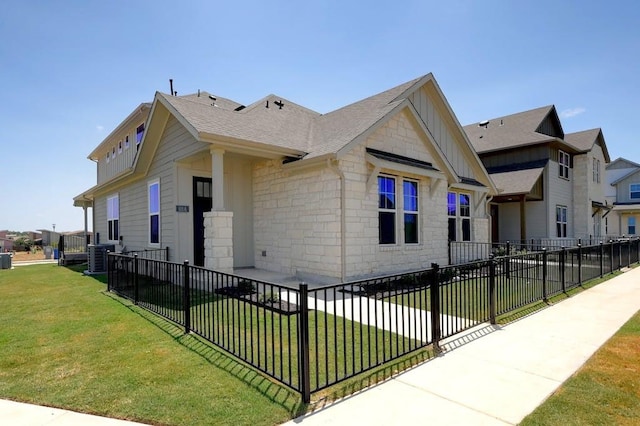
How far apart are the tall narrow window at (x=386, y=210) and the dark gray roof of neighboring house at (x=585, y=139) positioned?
19.0 meters

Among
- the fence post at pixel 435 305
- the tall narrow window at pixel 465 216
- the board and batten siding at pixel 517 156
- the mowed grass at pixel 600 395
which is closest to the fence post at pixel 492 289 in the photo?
the mowed grass at pixel 600 395

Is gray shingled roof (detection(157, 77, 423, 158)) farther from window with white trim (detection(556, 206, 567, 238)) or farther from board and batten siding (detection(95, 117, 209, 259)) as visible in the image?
Answer: window with white trim (detection(556, 206, 567, 238))

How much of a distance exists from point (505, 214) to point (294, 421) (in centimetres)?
2123

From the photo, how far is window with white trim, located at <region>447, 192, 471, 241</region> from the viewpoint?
13.7 meters

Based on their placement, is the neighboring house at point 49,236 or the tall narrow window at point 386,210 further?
the neighboring house at point 49,236

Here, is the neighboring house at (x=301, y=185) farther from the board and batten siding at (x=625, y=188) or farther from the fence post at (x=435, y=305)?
the board and batten siding at (x=625, y=188)

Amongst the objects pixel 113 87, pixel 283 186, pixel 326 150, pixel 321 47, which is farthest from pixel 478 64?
pixel 113 87

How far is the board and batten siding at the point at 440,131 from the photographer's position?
41.2 ft

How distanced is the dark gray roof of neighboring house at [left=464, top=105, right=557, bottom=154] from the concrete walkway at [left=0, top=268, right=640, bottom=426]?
663 inches

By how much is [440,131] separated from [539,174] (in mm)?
8710

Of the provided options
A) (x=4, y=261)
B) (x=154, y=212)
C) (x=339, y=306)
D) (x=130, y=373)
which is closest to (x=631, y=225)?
(x=339, y=306)

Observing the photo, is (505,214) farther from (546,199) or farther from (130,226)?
(130,226)

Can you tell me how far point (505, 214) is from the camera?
67.4 ft

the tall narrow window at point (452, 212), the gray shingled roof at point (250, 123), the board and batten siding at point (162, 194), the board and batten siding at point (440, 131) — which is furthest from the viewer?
the tall narrow window at point (452, 212)
